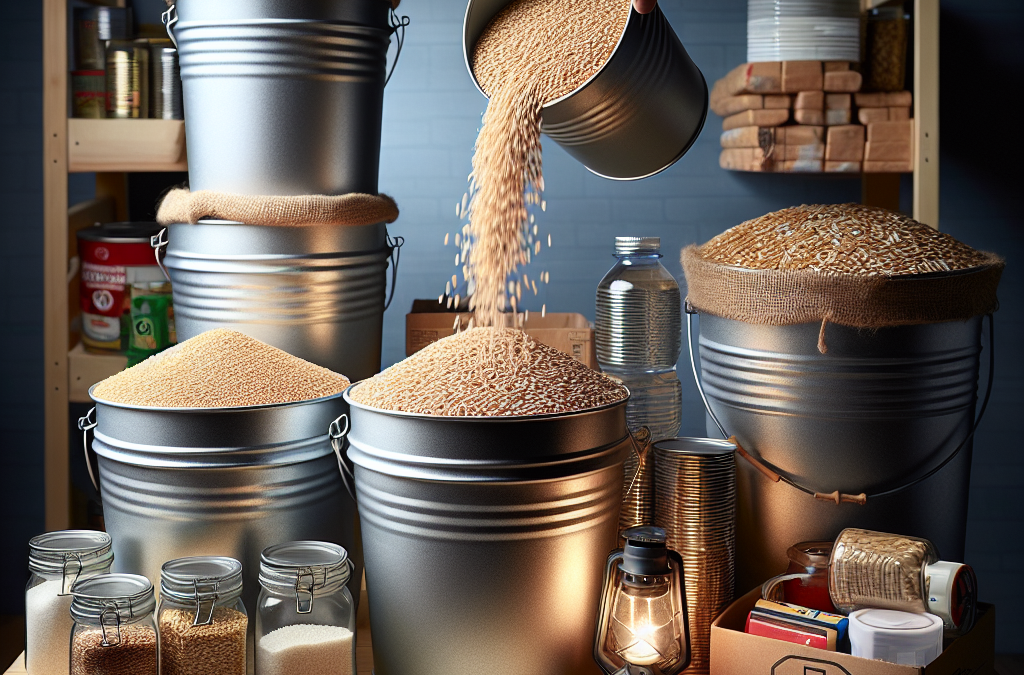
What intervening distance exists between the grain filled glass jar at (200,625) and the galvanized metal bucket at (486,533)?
6.5 inches

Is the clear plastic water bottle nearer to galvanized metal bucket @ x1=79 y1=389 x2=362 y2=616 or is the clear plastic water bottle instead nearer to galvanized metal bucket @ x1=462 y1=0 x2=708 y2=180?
galvanized metal bucket @ x1=462 y1=0 x2=708 y2=180

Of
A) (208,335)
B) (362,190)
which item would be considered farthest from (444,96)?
(208,335)

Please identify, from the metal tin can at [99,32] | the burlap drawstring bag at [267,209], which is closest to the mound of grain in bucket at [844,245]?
the burlap drawstring bag at [267,209]

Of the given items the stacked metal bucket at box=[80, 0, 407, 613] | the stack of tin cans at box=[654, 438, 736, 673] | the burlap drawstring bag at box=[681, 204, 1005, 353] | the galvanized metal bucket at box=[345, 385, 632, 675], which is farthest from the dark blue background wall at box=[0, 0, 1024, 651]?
the galvanized metal bucket at box=[345, 385, 632, 675]

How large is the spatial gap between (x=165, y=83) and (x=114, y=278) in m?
0.40

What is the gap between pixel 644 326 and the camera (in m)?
1.51

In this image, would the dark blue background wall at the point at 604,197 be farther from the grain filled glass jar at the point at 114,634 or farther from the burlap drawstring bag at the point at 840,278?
the grain filled glass jar at the point at 114,634

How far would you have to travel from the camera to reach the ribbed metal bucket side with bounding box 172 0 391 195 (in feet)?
4.64

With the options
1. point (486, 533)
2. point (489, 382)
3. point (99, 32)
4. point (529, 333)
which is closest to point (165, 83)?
point (99, 32)

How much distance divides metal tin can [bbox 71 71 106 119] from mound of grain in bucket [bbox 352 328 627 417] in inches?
45.4

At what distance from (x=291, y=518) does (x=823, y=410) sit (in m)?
0.68

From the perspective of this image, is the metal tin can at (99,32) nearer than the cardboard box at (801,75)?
Yes

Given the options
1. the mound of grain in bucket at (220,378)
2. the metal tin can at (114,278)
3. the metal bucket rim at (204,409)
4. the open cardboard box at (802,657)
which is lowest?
the open cardboard box at (802,657)

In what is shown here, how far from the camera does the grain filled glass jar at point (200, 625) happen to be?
3.31 feet
